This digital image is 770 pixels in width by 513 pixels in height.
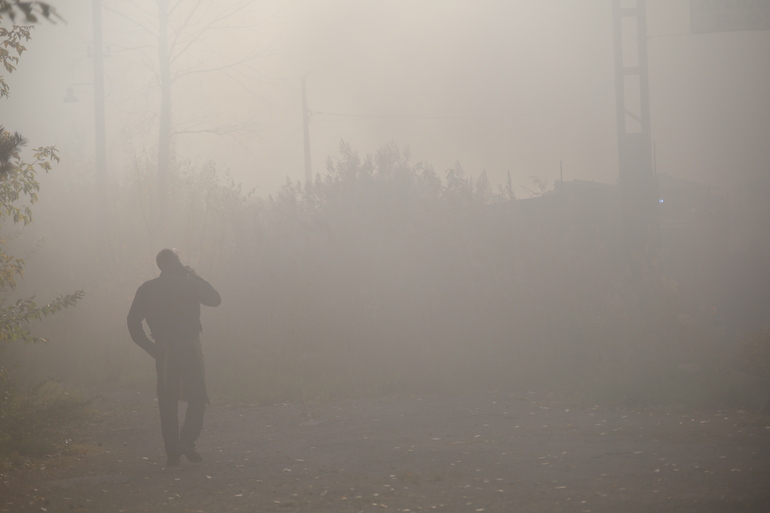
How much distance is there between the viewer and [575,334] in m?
11.4

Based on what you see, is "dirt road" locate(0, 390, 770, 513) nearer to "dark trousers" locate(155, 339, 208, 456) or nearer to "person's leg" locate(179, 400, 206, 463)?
"person's leg" locate(179, 400, 206, 463)

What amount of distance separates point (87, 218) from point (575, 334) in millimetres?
16153

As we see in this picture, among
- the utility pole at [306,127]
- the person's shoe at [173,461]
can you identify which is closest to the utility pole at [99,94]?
the person's shoe at [173,461]

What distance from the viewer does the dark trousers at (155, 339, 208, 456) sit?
6859 mm

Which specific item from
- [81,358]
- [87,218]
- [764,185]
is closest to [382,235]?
[81,358]

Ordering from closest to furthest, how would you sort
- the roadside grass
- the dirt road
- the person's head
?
the dirt road → the person's head → the roadside grass

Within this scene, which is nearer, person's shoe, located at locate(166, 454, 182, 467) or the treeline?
person's shoe, located at locate(166, 454, 182, 467)

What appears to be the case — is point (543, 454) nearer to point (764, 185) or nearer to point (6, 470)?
point (6, 470)

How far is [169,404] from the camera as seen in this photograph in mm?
6875

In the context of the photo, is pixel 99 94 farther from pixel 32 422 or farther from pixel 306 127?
pixel 306 127

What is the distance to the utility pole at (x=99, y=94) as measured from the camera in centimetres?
1683

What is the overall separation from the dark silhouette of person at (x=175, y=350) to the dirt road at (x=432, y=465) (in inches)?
13.0

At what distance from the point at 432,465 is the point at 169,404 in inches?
102

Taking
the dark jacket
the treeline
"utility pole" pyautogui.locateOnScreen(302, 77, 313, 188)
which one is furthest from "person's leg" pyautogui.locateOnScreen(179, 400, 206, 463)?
"utility pole" pyautogui.locateOnScreen(302, 77, 313, 188)
